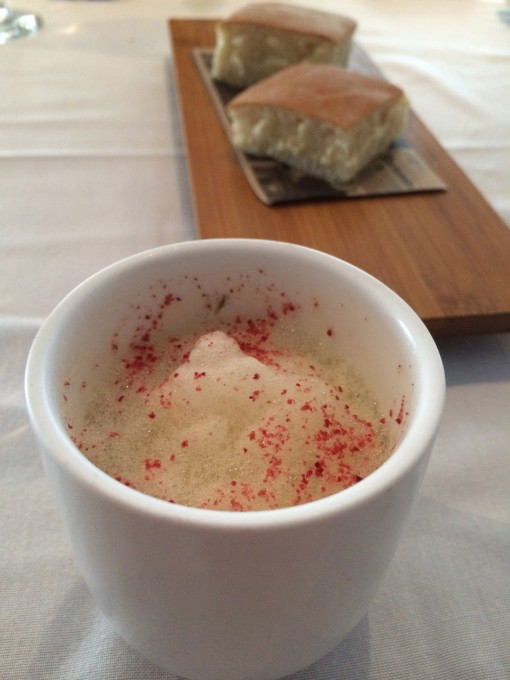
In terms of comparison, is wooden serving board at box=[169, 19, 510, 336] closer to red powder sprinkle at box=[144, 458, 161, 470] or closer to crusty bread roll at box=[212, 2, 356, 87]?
crusty bread roll at box=[212, 2, 356, 87]

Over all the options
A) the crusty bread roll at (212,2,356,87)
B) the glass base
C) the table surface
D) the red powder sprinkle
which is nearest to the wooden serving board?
the table surface

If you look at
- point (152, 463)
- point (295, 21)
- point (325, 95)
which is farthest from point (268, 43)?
point (152, 463)

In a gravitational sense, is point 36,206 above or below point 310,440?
below

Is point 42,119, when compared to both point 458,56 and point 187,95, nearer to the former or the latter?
point 187,95

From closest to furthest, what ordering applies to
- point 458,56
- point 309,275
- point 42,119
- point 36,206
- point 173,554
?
1. point 173,554
2. point 309,275
3. point 36,206
4. point 42,119
5. point 458,56

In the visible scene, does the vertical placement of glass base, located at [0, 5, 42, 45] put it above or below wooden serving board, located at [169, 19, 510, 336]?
above

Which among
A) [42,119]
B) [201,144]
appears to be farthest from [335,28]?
[42,119]

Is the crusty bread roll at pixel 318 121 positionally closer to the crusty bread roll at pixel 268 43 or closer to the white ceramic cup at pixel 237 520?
the crusty bread roll at pixel 268 43
